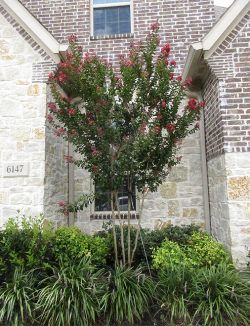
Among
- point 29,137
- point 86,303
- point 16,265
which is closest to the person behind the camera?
point 86,303

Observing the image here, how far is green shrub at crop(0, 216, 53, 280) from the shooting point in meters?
4.65

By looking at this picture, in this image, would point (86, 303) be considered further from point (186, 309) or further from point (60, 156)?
point (60, 156)

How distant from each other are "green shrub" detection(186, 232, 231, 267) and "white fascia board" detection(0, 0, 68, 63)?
4.47 meters

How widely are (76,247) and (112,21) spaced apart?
599 cm

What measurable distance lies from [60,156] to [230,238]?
398cm

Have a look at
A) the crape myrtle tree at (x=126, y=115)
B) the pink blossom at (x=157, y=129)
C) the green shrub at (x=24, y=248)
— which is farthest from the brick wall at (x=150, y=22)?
the green shrub at (x=24, y=248)

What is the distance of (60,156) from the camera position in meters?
6.99

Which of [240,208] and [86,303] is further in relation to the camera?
[240,208]

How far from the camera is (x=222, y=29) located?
18.2 feet

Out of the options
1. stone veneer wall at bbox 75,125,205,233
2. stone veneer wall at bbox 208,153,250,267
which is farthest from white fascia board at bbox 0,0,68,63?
stone veneer wall at bbox 208,153,250,267

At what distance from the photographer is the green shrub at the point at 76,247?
196 inches

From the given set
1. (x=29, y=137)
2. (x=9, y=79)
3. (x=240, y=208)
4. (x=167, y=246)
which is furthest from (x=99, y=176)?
(x=9, y=79)

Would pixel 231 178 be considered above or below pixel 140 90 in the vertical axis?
below

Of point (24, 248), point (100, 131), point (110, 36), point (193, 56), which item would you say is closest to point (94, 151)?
point (100, 131)
